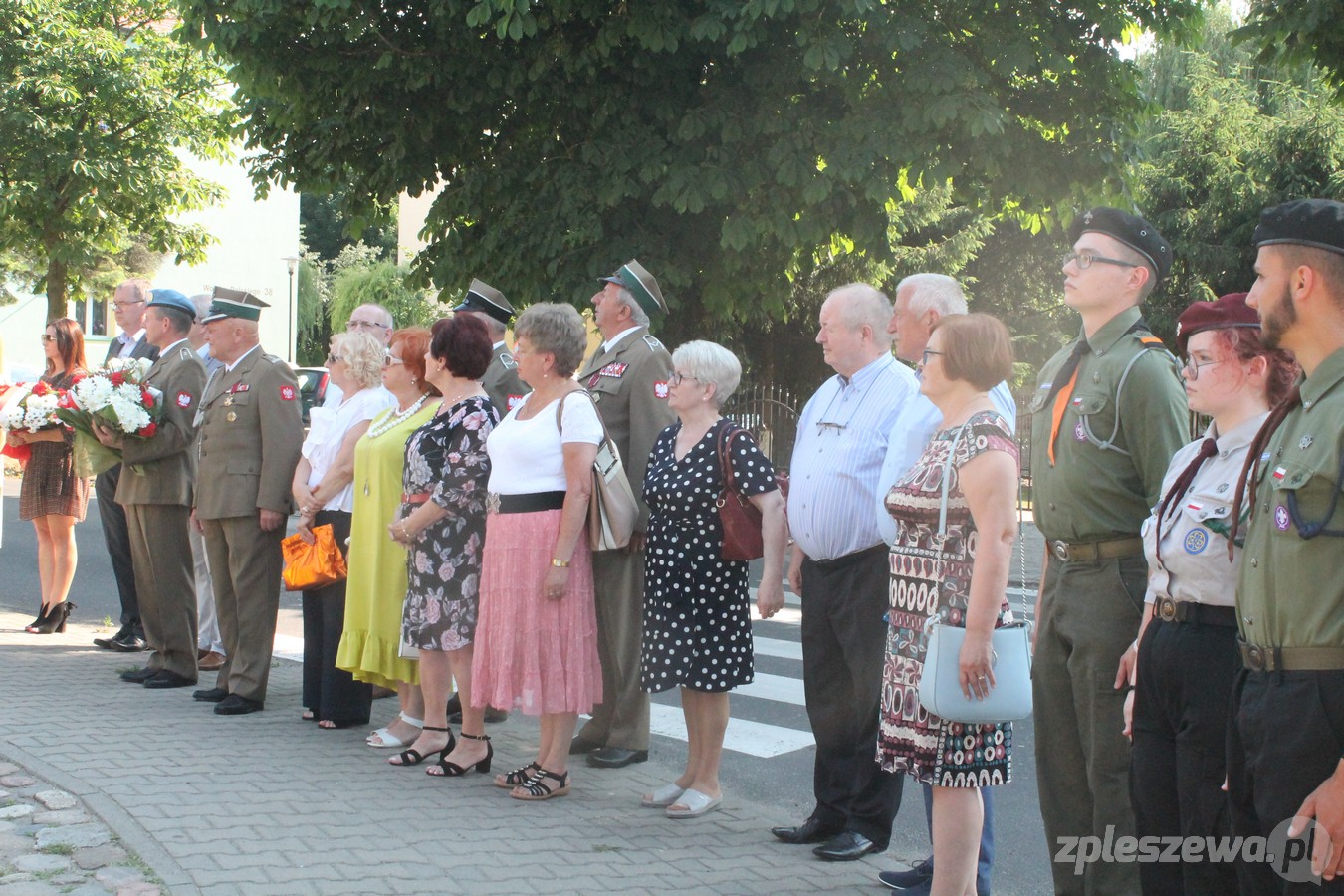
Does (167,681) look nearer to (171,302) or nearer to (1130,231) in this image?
(171,302)

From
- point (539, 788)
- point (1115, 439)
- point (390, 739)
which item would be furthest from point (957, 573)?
point (390, 739)

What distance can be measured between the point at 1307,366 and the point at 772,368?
24839 mm

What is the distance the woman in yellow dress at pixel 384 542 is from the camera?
652cm

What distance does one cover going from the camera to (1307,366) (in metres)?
2.86

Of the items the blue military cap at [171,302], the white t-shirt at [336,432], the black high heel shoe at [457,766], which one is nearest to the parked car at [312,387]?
the blue military cap at [171,302]

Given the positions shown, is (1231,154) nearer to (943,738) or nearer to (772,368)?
(772,368)

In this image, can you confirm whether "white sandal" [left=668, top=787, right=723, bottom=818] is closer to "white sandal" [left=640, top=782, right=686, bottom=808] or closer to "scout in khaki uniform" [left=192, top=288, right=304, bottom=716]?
"white sandal" [left=640, top=782, right=686, bottom=808]

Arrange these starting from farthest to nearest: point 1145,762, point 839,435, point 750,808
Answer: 1. point 750,808
2. point 839,435
3. point 1145,762

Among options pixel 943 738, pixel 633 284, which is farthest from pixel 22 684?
pixel 943 738

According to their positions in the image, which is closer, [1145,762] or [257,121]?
[1145,762]

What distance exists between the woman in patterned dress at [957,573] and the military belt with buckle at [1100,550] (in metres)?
0.18

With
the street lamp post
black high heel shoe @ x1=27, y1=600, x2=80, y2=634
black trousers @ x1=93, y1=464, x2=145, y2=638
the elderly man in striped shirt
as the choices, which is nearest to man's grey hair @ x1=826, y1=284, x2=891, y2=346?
the elderly man in striped shirt

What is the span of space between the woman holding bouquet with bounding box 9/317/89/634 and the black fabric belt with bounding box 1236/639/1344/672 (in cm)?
865

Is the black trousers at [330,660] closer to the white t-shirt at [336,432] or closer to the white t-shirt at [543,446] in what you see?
the white t-shirt at [336,432]
